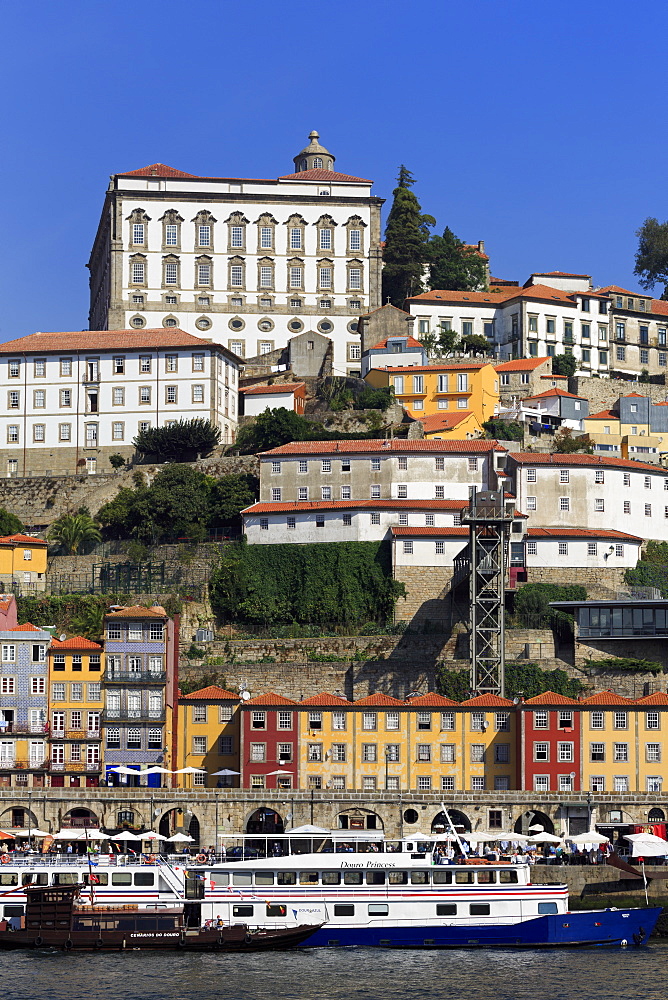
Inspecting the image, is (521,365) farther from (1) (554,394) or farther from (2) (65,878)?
(2) (65,878)

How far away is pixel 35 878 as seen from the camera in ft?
216

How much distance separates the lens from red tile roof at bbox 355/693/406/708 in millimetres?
81938

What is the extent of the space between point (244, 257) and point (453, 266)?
18.8 meters

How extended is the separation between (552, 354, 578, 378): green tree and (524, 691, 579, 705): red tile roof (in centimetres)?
4626

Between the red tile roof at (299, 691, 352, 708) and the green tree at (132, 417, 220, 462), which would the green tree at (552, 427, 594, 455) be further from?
the red tile roof at (299, 691, 352, 708)

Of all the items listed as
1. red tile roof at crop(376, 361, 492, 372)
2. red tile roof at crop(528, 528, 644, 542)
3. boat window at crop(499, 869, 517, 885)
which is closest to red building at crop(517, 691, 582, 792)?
boat window at crop(499, 869, 517, 885)

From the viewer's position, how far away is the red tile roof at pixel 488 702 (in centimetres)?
8156

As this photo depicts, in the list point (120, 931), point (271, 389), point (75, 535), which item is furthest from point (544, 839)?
point (271, 389)

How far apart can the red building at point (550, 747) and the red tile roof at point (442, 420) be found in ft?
107

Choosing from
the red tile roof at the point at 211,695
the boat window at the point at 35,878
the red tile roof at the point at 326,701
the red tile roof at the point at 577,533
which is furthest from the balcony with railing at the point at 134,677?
the red tile roof at the point at 577,533

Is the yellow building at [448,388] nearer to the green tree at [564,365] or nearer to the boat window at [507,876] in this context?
the green tree at [564,365]

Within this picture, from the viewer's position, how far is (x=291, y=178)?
134250mm

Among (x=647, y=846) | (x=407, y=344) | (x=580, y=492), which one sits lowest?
(x=647, y=846)

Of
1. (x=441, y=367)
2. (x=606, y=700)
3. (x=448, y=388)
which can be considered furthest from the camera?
(x=441, y=367)
